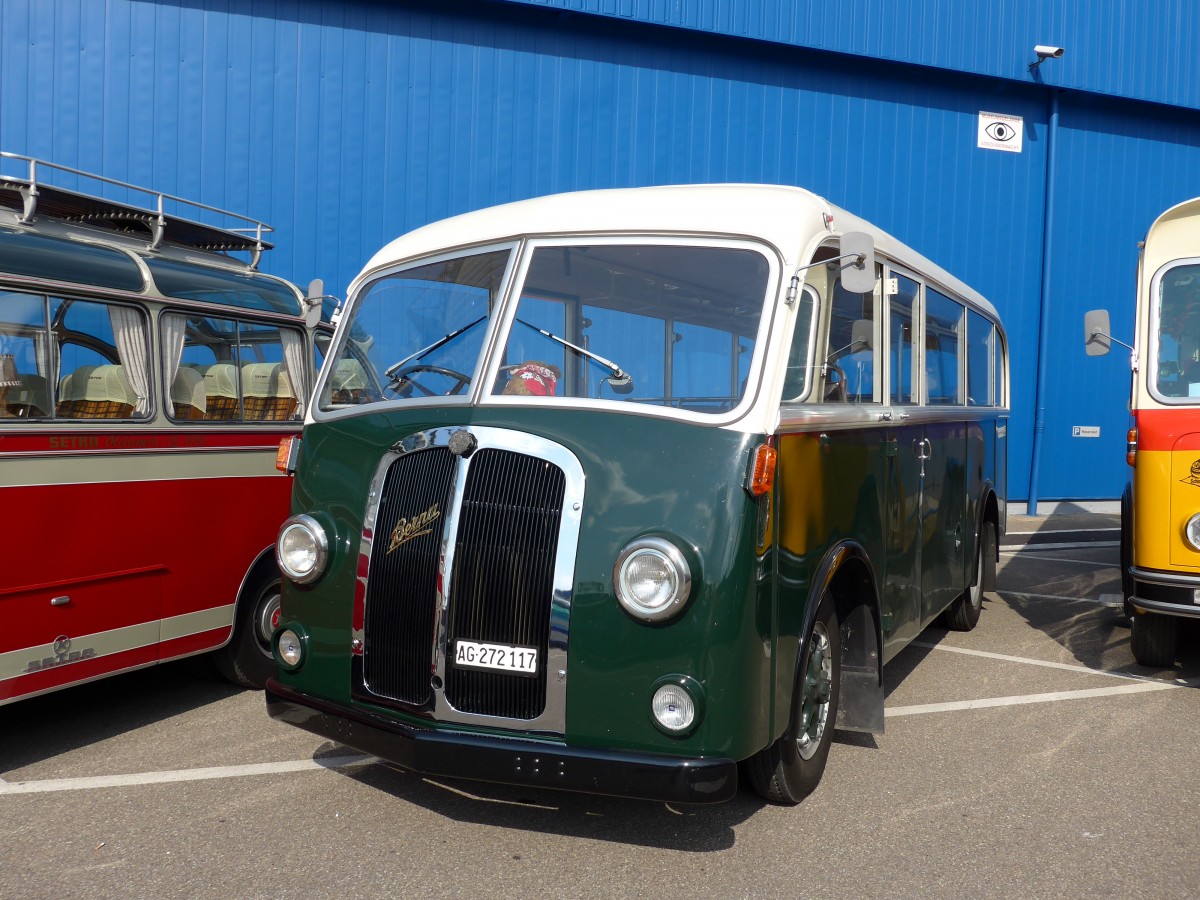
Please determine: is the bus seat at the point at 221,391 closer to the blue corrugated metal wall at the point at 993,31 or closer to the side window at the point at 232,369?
the side window at the point at 232,369

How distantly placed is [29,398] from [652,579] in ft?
10.1

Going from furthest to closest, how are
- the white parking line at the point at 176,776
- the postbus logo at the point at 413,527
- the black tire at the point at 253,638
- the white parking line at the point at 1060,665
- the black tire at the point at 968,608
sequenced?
the black tire at the point at 968,608 → the white parking line at the point at 1060,665 → the black tire at the point at 253,638 → the white parking line at the point at 176,776 → the postbus logo at the point at 413,527

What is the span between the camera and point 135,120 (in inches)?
424

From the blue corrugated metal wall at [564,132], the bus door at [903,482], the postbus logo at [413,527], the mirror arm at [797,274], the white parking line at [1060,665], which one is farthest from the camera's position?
the blue corrugated metal wall at [564,132]

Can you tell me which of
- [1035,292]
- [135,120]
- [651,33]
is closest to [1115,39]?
[1035,292]

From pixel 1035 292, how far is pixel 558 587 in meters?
13.1

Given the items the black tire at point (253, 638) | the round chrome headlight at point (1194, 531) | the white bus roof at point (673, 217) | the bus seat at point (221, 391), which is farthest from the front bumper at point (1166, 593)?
the bus seat at point (221, 391)

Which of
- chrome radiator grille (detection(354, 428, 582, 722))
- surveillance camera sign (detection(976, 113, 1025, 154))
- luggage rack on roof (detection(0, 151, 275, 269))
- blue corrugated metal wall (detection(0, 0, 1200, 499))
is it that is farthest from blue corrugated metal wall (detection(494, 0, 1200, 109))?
chrome radiator grille (detection(354, 428, 582, 722))

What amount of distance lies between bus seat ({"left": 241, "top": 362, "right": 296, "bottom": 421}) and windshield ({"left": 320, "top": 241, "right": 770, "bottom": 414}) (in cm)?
186

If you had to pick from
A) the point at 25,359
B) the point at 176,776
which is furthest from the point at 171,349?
the point at 176,776

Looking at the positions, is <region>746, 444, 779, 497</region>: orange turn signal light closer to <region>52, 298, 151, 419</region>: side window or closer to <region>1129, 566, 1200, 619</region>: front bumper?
<region>52, 298, 151, 419</region>: side window

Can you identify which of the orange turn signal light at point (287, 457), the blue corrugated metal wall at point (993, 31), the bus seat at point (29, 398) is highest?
the blue corrugated metal wall at point (993, 31)

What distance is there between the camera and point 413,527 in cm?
393

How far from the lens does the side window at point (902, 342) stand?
5.20m
